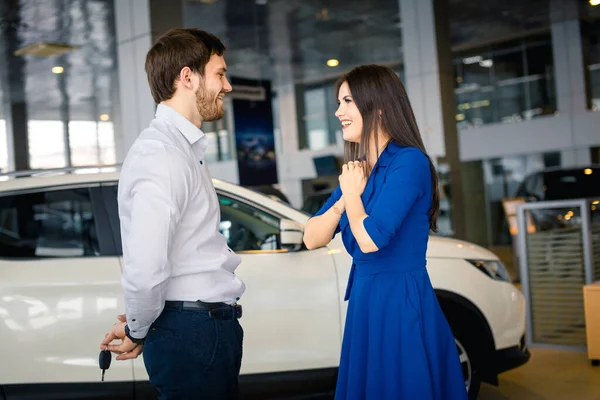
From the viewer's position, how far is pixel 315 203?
1000cm

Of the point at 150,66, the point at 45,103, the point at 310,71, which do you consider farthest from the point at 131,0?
the point at 45,103

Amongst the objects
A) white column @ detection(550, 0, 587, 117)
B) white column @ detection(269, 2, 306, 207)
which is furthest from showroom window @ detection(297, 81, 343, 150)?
white column @ detection(550, 0, 587, 117)

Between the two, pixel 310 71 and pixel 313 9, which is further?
pixel 310 71

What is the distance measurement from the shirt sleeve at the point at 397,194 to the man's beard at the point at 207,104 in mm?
603

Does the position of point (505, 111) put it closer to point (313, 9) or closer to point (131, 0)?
point (313, 9)

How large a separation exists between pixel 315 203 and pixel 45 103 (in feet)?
51.2

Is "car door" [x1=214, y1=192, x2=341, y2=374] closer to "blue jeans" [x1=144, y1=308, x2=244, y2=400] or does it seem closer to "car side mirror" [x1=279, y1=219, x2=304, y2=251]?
"car side mirror" [x1=279, y1=219, x2=304, y2=251]

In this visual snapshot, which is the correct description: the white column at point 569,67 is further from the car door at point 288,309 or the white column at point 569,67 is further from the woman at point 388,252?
the woman at point 388,252

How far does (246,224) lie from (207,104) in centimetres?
216

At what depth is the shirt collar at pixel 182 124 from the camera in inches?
87.3

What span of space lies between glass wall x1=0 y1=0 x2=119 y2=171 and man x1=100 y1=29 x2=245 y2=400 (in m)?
10.2

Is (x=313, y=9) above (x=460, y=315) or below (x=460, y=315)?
above

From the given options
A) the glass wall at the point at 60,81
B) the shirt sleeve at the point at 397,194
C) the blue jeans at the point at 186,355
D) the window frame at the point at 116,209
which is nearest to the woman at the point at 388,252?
the shirt sleeve at the point at 397,194

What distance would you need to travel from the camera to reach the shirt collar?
7.27 feet
